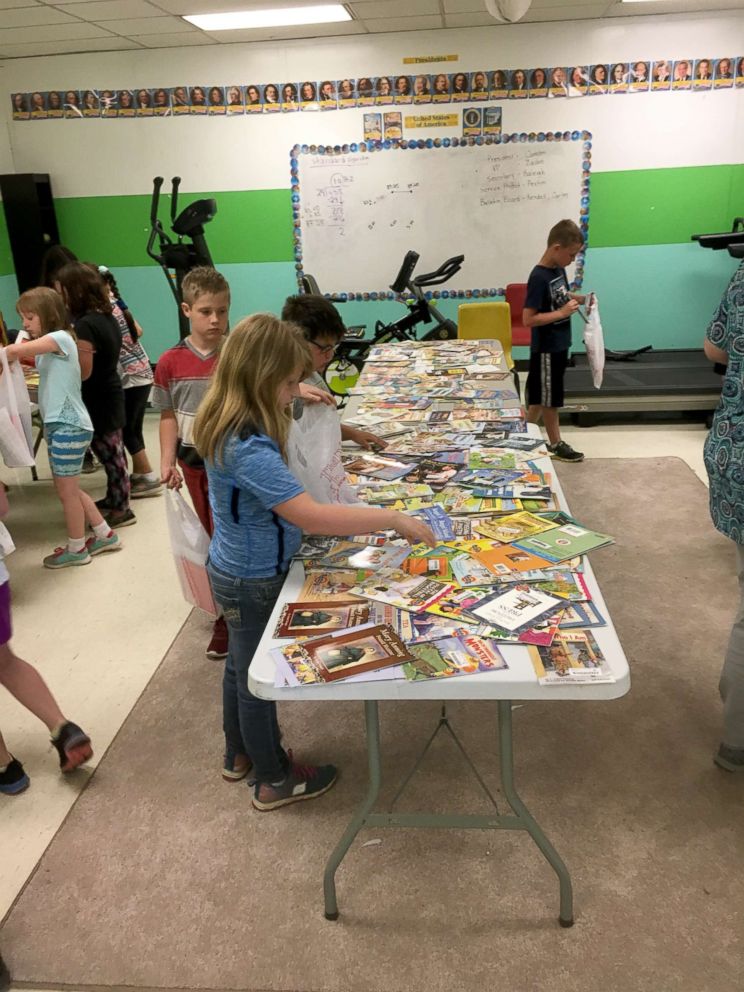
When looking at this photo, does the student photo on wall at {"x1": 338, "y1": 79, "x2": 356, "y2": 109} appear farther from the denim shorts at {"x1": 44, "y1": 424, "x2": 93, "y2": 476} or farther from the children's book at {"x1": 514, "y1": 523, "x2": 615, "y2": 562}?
the children's book at {"x1": 514, "y1": 523, "x2": 615, "y2": 562}

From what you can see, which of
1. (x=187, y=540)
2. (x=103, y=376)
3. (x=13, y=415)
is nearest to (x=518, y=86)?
(x=103, y=376)

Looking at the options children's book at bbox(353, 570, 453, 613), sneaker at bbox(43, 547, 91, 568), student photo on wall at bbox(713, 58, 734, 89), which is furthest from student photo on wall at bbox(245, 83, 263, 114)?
children's book at bbox(353, 570, 453, 613)

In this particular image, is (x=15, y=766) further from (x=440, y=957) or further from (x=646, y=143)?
(x=646, y=143)

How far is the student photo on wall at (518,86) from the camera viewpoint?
588 centimetres

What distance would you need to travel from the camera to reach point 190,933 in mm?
1749

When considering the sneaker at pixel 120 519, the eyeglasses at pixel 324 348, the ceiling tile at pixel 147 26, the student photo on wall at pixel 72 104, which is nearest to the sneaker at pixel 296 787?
the eyeglasses at pixel 324 348

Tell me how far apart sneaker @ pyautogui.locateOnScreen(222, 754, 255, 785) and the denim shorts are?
1.80m

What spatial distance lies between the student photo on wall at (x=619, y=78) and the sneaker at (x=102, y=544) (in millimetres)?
4983

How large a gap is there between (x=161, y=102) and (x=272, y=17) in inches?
52.8

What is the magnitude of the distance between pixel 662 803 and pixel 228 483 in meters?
1.45

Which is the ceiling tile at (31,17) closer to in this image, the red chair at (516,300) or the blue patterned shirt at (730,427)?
the red chair at (516,300)

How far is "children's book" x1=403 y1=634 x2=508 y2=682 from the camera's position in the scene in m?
1.37

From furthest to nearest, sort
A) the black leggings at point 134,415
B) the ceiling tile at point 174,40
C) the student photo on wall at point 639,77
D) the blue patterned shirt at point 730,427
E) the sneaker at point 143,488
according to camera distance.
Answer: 1. the student photo on wall at point 639,77
2. the ceiling tile at point 174,40
3. the sneaker at point 143,488
4. the black leggings at point 134,415
5. the blue patterned shirt at point 730,427

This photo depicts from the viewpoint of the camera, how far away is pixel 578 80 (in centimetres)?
585
